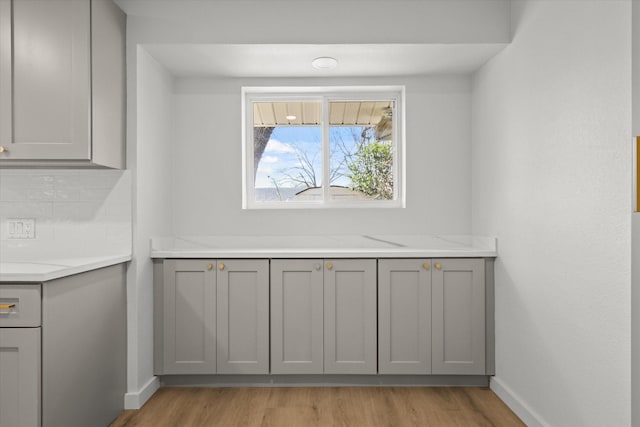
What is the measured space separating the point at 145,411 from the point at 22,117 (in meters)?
1.70

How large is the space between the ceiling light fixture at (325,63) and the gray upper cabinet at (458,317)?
1429mm

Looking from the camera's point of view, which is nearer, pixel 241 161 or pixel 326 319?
pixel 326 319

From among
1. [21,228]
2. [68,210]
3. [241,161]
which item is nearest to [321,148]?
[241,161]

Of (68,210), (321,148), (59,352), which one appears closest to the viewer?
(59,352)

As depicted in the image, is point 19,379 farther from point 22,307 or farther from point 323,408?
point 323,408

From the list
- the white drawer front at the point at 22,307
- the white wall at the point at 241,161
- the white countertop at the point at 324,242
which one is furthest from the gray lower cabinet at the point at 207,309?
the white drawer front at the point at 22,307

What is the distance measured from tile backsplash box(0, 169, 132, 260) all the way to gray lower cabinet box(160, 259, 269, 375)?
1.32 feet

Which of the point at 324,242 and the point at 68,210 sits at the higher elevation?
the point at 68,210

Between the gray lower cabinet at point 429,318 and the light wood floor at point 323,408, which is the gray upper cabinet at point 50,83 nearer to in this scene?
the light wood floor at point 323,408

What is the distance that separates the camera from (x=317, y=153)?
3.35m

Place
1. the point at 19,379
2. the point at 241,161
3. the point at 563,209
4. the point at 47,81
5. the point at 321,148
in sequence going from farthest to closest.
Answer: the point at 321,148, the point at 241,161, the point at 47,81, the point at 563,209, the point at 19,379

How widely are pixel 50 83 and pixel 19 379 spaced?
1.37 metres

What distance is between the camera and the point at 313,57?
276cm

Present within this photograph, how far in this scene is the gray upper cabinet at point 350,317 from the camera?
9.02 feet
